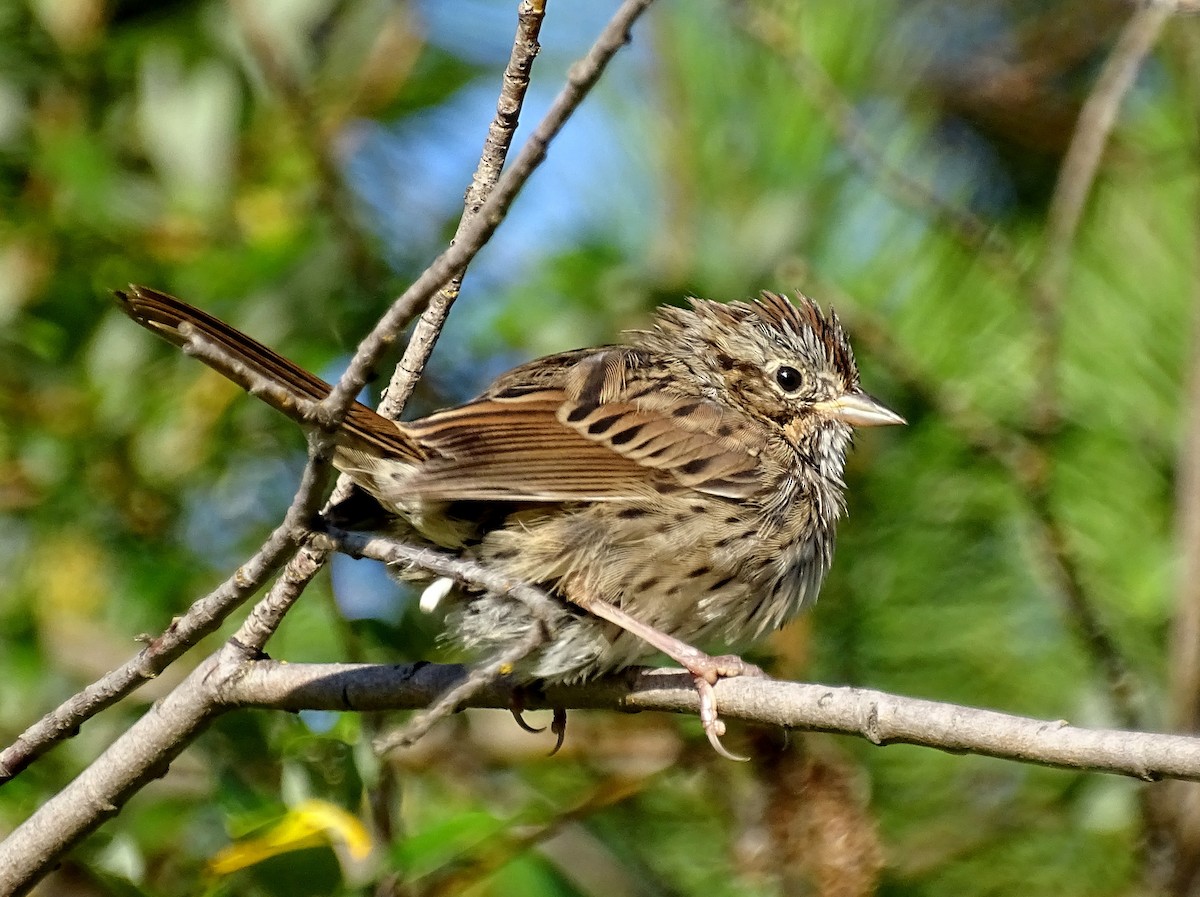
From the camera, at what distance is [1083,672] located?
3.13 m

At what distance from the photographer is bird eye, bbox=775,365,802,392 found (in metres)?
3.27

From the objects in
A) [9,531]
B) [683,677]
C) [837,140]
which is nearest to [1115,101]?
[837,140]

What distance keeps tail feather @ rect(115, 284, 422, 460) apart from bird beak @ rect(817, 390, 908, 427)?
3.39 feet

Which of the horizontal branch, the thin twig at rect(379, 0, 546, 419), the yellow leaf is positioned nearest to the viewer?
the horizontal branch

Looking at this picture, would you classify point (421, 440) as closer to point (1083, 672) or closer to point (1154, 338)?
point (1083, 672)

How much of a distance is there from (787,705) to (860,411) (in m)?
1.25

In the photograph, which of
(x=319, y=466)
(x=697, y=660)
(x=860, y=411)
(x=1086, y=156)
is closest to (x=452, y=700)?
(x=319, y=466)

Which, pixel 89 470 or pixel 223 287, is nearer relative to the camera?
pixel 223 287

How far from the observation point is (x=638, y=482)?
279cm

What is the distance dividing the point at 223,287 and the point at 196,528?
2.08 feet

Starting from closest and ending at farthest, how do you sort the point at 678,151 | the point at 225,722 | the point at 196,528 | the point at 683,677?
the point at 225,722
the point at 683,677
the point at 196,528
the point at 678,151

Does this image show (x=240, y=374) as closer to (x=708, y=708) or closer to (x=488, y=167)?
(x=488, y=167)

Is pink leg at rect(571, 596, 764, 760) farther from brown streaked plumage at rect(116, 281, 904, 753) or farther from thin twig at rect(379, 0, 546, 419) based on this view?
thin twig at rect(379, 0, 546, 419)

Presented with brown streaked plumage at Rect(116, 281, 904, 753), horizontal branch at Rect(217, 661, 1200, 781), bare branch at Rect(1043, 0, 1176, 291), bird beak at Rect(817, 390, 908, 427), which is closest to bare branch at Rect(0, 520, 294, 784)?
horizontal branch at Rect(217, 661, 1200, 781)
